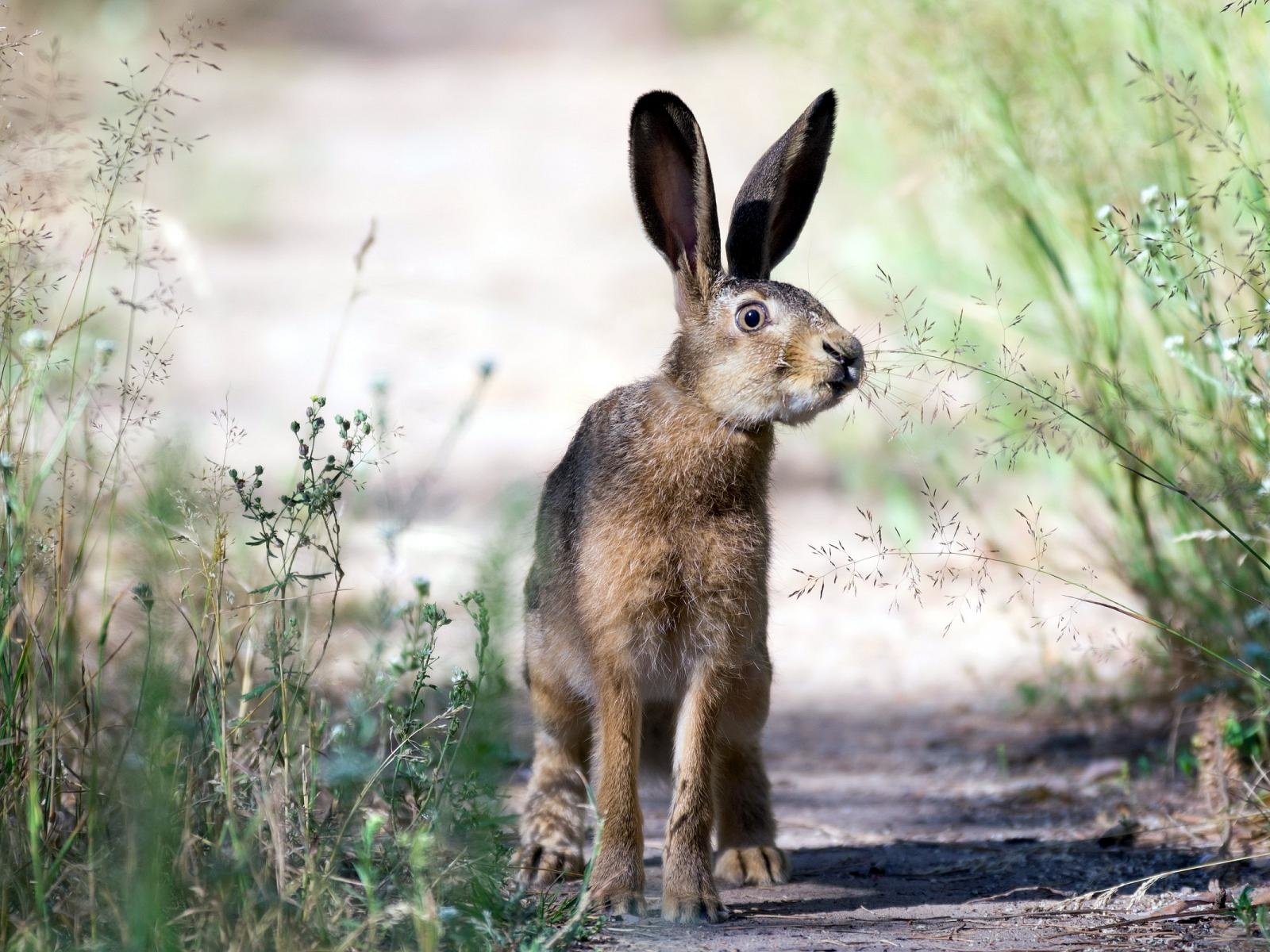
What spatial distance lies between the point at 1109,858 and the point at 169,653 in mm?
2531

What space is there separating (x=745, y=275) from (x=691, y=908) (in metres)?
1.60

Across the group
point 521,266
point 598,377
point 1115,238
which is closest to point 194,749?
point 1115,238

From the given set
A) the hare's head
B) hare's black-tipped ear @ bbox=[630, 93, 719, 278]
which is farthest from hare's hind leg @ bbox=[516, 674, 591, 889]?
hare's black-tipped ear @ bbox=[630, 93, 719, 278]

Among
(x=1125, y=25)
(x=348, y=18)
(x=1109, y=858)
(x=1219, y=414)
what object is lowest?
(x=1109, y=858)

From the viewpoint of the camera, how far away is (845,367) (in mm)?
3486

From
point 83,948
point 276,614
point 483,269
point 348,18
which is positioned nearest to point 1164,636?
point 276,614

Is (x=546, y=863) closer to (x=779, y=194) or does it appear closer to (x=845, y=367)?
(x=845, y=367)

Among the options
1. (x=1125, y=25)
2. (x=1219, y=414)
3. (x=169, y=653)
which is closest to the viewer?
(x=169, y=653)

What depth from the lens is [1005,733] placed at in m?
5.62

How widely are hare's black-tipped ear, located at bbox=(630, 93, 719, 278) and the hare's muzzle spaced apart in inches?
19.3

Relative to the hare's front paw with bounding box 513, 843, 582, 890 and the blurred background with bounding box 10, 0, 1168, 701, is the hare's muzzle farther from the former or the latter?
the hare's front paw with bounding box 513, 843, 582, 890

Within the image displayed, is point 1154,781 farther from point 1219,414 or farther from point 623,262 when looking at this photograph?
point 623,262

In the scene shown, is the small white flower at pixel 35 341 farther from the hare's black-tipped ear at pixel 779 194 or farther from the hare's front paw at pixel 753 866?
the hare's front paw at pixel 753 866

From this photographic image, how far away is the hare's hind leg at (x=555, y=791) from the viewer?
3.88 metres
